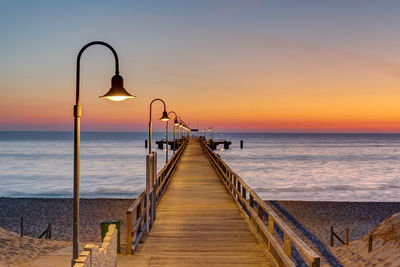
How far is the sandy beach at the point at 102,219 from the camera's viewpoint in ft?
44.4

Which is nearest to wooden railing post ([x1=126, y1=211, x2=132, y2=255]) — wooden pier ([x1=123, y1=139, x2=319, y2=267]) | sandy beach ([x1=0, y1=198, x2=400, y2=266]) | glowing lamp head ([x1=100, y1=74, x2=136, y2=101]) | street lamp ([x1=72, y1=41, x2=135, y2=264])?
wooden pier ([x1=123, y1=139, x2=319, y2=267])

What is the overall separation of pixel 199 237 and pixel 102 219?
1516 cm

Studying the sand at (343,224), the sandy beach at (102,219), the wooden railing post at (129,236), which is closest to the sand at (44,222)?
the sandy beach at (102,219)

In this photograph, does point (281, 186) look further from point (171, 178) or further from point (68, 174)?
point (68, 174)

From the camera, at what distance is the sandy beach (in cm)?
1352

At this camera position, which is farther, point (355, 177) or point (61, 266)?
point (355, 177)

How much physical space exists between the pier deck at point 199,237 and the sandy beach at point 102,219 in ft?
14.6

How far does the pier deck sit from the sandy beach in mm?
4448

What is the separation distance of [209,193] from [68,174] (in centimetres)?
3974

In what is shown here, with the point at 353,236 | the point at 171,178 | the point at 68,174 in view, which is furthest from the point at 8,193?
the point at 353,236

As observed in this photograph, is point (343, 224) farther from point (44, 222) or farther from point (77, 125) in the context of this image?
point (77, 125)

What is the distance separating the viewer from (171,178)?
17.8m

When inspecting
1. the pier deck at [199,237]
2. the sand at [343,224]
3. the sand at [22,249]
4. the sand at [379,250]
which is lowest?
the sand at [343,224]

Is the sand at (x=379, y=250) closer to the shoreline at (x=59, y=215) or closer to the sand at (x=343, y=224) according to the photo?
the sand at (x=343, y=224)
